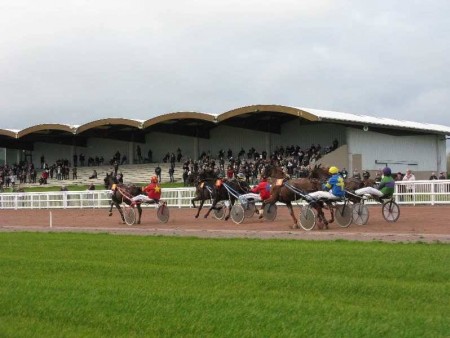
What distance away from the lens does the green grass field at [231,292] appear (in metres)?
6.74

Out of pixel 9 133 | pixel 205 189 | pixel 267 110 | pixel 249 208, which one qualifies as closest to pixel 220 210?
pixel 205 189

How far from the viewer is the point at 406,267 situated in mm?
10289

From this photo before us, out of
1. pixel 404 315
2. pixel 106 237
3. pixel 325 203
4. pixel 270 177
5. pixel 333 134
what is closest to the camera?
pixel 404 315

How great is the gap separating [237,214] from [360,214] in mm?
4650

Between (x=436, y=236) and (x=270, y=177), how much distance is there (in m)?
7.64

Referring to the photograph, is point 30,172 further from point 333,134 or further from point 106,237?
point 106,237

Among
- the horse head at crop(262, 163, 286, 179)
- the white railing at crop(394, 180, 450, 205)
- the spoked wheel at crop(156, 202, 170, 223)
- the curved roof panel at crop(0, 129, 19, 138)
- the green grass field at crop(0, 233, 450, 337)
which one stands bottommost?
the green grass field at crop(0, 233, 450, 337)

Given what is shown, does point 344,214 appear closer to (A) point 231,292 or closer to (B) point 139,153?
(A) point 231,292

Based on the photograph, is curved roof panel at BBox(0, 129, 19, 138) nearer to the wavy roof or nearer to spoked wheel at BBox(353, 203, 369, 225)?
the wavy roof

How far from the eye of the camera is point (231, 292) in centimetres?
862

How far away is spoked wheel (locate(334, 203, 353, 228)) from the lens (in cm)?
1964

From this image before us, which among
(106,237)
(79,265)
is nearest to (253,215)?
(106,237)

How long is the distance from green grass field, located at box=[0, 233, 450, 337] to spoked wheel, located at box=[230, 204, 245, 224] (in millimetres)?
8863

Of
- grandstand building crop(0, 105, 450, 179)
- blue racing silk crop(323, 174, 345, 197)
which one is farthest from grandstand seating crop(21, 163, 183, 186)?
blue racing silk crop(323, 174, 345, 197)
